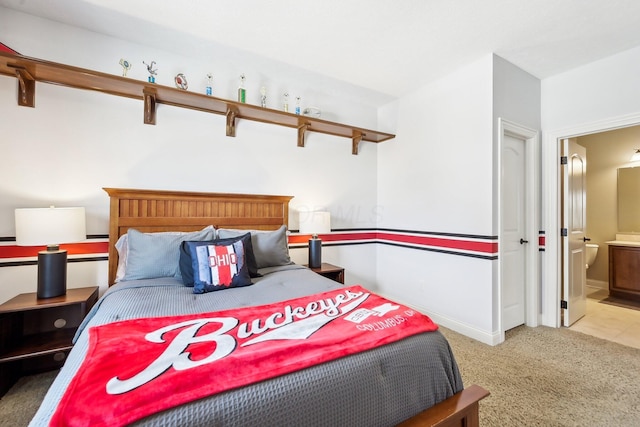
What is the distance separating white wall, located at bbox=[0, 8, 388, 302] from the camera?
209 cm

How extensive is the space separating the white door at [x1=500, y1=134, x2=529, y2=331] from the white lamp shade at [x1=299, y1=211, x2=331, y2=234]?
1.77 metres

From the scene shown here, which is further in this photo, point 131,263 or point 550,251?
point 550,251

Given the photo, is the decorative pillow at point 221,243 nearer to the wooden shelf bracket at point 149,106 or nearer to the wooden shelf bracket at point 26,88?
the wooden shelf bracket at point 149,106

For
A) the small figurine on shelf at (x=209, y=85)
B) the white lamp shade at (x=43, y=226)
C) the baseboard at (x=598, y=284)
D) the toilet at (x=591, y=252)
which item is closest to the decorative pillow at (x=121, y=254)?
the white lamp shade at (x=43, y=226)

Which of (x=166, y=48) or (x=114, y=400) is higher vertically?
(x=166, y=48)

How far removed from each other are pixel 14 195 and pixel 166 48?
5.56 ft

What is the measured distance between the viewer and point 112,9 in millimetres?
2041

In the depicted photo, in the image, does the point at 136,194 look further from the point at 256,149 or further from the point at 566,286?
the point at 566,286

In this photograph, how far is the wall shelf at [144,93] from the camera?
6.44ft

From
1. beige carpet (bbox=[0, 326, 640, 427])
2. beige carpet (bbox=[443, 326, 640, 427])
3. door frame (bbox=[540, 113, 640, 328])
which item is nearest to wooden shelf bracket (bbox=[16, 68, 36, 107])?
beige carpet (bbox=[0, 326, 640, 427])

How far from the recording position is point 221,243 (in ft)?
6.81

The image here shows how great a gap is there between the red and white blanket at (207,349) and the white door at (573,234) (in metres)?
2.59

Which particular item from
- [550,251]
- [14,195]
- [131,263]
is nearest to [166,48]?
[14,195]

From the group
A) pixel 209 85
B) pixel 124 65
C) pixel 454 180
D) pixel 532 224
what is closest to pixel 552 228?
pixel 532 224
